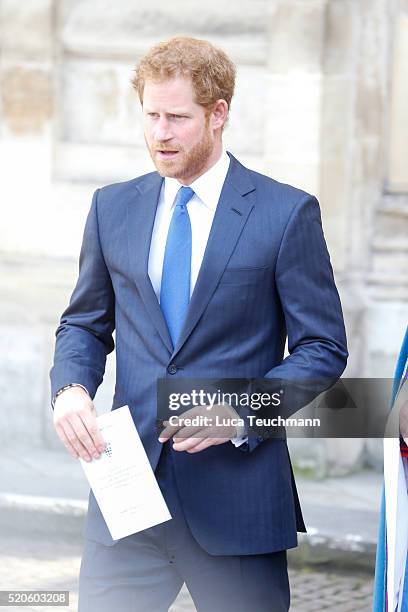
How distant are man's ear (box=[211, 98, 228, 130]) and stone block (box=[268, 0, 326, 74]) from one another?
403 cm

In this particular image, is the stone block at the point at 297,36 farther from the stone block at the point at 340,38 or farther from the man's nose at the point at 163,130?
the man's nose at the point at 163,130

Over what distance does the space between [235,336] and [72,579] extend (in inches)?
114

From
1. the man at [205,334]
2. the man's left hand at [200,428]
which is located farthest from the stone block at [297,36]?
the man's left hand at [200,428]

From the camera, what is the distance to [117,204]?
3602 millimetres

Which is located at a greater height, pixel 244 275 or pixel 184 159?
pixel 184 159

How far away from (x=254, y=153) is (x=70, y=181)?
1.09 metres

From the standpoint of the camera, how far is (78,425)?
10.6ft

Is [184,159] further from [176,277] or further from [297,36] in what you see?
[297,36]

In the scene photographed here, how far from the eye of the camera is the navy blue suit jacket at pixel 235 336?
3.34 m

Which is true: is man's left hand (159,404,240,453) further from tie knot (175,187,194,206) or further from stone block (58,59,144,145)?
stone block (58,59,144,145)

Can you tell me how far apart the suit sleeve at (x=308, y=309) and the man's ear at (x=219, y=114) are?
0.28 meters

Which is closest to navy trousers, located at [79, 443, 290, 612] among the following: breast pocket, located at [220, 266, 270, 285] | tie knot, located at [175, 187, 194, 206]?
breast pocket, located at [220, 266, 270, 285]

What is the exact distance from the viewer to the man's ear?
11.1ft

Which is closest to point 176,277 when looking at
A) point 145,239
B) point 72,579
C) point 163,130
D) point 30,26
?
point 145,239
